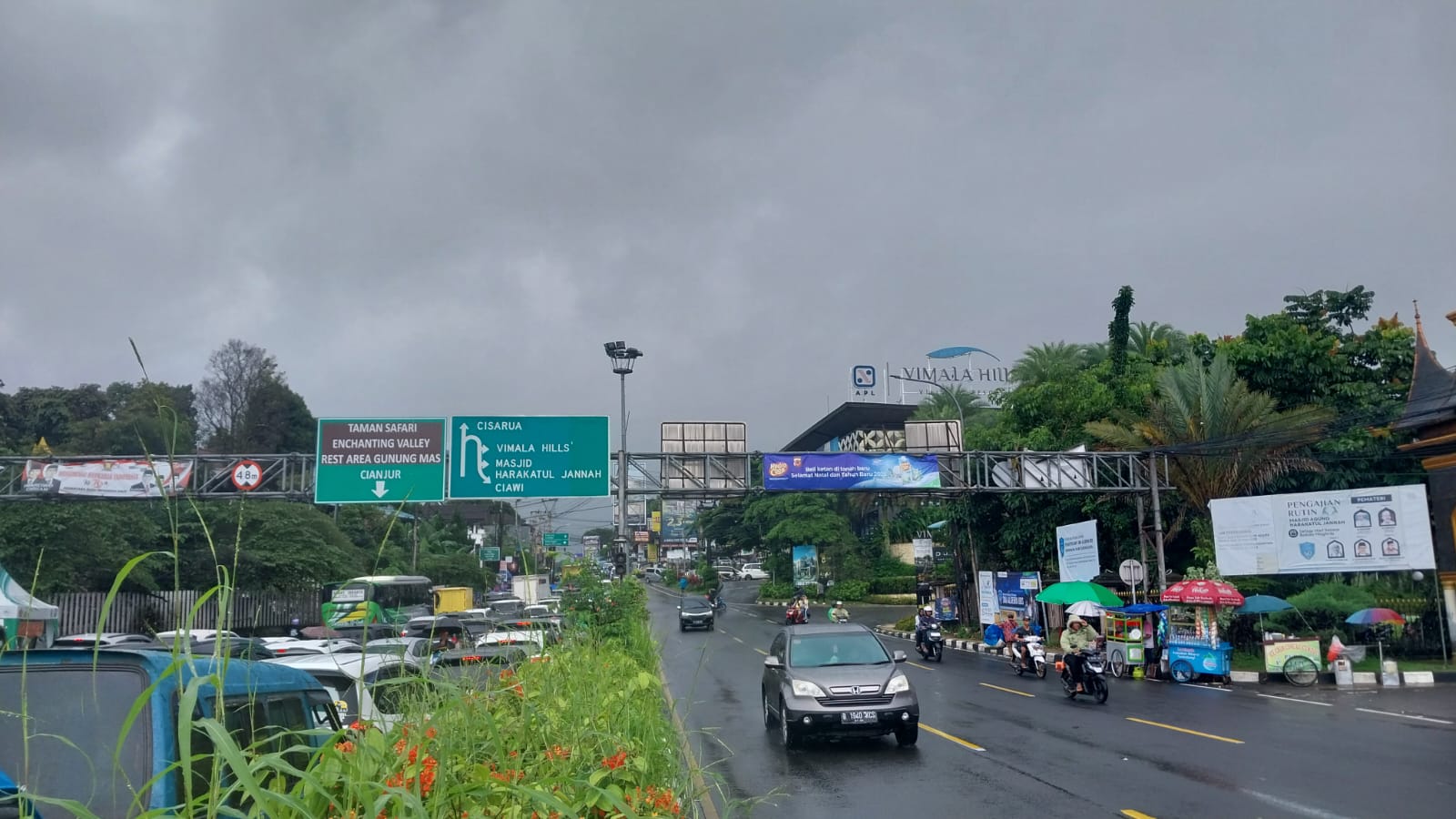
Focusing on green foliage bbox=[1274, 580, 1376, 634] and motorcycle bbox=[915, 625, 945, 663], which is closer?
green foliage bbox=[1274, 580, 1376, 634]

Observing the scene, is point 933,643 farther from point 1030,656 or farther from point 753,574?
point 753,574

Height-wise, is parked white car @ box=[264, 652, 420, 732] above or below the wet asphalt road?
above

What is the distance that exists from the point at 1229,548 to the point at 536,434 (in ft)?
58.3

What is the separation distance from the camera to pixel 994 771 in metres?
11.1

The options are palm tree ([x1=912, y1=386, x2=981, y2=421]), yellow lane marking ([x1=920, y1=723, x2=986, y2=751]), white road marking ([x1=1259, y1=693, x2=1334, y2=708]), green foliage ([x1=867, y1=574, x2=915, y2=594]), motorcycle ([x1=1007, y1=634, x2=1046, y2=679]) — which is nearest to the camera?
yellow lane marking ([x1=920, y1=723, x2=986, y2=751])

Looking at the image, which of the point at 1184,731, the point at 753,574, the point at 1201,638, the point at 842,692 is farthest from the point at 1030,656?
the point at 753,574

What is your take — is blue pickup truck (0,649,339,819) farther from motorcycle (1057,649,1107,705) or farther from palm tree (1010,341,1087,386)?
palm tree (1010,341,1087,386)

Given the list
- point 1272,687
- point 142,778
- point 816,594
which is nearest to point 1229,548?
point 1272,687

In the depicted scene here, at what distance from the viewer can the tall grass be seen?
100 inches

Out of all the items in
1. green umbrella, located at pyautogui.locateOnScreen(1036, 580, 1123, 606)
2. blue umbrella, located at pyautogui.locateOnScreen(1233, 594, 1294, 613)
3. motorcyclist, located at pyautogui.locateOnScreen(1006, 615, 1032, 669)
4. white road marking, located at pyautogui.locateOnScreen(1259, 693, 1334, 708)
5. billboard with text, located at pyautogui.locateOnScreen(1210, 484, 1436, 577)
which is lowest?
white road marking, located at pyautogui.locateOnScreen(1259, 693, 1334, 708)

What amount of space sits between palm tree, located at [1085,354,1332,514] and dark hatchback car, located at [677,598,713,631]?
16.2 metres

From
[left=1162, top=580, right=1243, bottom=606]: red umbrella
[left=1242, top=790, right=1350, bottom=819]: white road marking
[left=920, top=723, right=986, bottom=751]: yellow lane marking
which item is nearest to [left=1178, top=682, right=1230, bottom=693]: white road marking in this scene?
[left=1162, top=580, right=1243, bottom=606]: red umbrella

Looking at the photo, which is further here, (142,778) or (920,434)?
(920,434)

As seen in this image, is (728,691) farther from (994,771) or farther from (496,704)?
(496,704)
